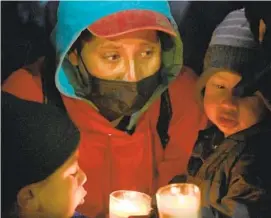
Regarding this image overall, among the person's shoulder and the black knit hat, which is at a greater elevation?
the person's shoulder

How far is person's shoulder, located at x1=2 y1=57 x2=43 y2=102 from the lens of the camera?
1.50 metres

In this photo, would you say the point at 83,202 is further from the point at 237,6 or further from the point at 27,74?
the point at 237,6

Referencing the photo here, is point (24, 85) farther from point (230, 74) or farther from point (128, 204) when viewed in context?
point (230, 74)

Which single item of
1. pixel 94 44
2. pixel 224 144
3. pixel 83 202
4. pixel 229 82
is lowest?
pixel 83 202

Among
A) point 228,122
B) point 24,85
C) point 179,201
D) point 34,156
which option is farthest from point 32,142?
point 228,122

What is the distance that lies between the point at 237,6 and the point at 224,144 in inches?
15.2

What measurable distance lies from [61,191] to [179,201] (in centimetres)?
32

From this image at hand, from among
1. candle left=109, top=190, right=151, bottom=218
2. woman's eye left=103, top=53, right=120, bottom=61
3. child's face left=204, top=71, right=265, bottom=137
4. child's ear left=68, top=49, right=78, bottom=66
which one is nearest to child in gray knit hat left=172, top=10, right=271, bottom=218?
child's face left=204, top=71, right=265, bottom=137

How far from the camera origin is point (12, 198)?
151cm

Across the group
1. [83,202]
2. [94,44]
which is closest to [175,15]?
[94,44]

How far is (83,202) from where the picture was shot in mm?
1538

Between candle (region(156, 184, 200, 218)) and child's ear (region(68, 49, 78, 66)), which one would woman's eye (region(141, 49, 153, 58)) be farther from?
candle (region(156, 184, 200, 218))

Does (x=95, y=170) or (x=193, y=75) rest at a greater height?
(x=193, y=75)

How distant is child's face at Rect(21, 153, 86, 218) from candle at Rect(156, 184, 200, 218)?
23 centimetres
